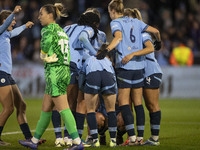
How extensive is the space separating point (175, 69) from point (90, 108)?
36.9 feet

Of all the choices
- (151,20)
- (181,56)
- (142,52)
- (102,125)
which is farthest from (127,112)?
(151,20)

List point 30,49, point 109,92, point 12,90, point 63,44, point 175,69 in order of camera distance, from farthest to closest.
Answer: point 30,49 → point 175,69 → point 12,90 → point 109,92 → point 63,44

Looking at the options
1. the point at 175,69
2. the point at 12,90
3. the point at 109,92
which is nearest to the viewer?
the point at 109,92

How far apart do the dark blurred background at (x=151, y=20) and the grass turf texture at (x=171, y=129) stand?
4685mm

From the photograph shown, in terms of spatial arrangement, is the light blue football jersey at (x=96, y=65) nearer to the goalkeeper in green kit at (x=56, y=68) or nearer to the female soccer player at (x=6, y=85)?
the goalkeeper in green kit at (x=56, y=68)

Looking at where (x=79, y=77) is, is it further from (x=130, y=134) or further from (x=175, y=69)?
(x=175, y=69)

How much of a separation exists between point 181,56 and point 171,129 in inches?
359

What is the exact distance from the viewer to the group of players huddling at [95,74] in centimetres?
610

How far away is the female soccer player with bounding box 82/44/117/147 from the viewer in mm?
6574

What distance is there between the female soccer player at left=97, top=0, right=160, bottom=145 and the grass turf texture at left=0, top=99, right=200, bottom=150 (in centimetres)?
54

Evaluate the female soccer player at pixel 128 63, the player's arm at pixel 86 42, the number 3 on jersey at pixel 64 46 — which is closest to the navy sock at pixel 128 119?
the female soccer player at pixel 128 63

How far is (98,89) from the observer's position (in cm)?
661

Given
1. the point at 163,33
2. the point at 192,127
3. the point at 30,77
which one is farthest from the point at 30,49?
the point at 192,127

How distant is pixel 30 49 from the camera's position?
19062 millimetres
